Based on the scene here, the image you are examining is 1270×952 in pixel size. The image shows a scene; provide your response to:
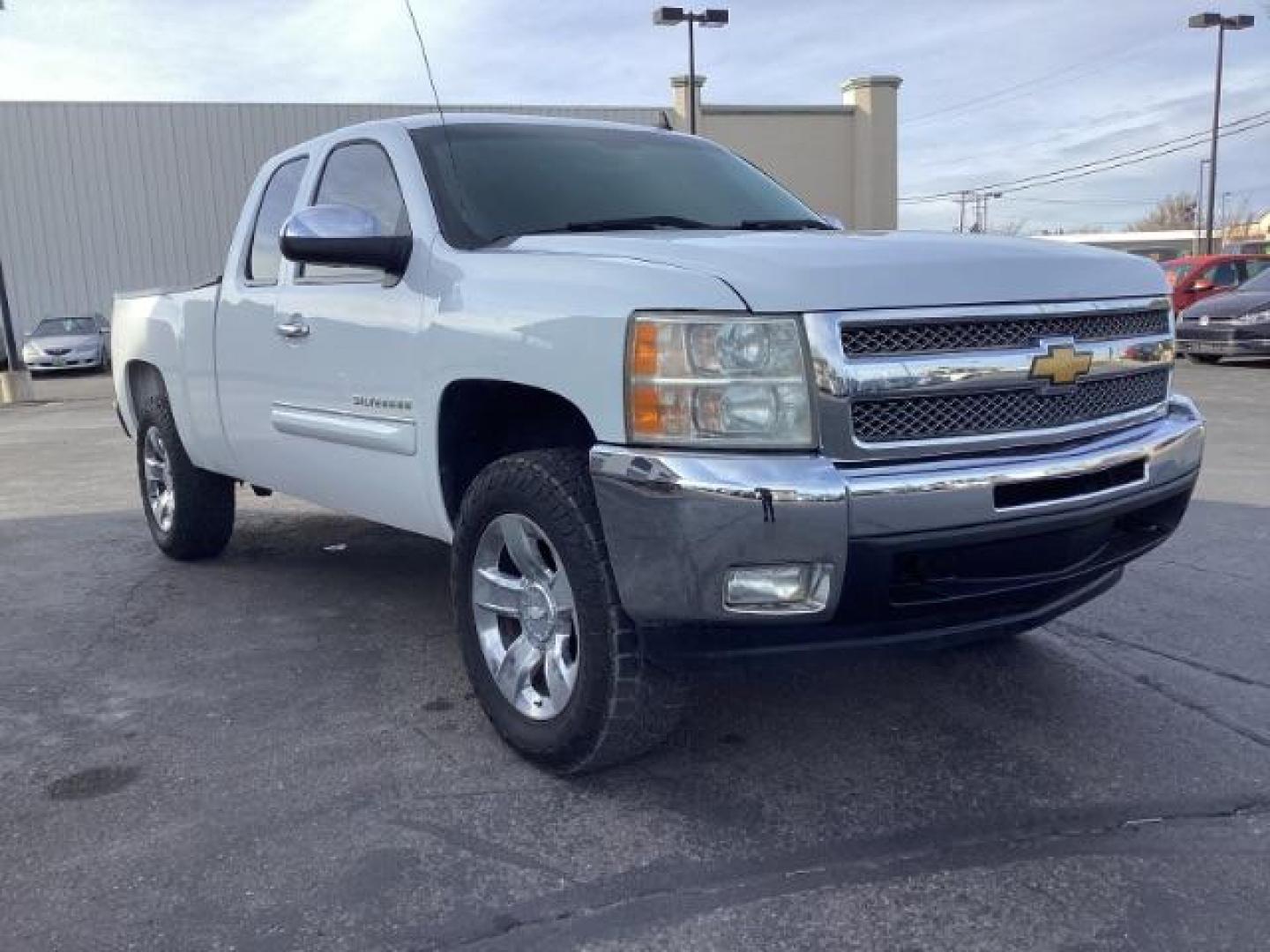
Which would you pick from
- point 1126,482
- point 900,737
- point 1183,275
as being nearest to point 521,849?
point 900,737

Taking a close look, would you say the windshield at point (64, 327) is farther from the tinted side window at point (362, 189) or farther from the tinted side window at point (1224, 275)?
the tinted side window at point (362, 189)

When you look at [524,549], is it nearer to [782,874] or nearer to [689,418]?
[689,418]

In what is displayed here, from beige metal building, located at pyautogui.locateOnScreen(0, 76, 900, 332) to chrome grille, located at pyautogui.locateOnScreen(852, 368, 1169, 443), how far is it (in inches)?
999

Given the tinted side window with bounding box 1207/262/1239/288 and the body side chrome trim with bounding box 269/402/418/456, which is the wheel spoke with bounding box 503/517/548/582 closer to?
the body side chrome trim with bounding box 269/402/418/456

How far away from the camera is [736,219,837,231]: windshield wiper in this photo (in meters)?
4.31

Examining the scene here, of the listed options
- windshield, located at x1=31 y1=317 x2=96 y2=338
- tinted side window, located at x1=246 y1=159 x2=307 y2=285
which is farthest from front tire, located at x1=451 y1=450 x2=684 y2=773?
windshield, located at x1=31 y1=317 x2=96 y2=338

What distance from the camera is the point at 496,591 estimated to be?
3609mm

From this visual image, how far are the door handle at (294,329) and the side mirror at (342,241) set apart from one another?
0.59 meters

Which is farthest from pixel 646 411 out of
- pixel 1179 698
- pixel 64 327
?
pixel 64 327

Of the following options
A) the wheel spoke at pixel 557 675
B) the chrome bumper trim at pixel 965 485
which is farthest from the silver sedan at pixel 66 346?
the chrome bumper trim at pixel 965 485

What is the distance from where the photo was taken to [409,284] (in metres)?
3.88

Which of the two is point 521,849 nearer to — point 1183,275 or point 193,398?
point 193,398

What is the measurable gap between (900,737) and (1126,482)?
3.31ft

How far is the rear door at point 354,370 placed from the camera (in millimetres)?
3924
